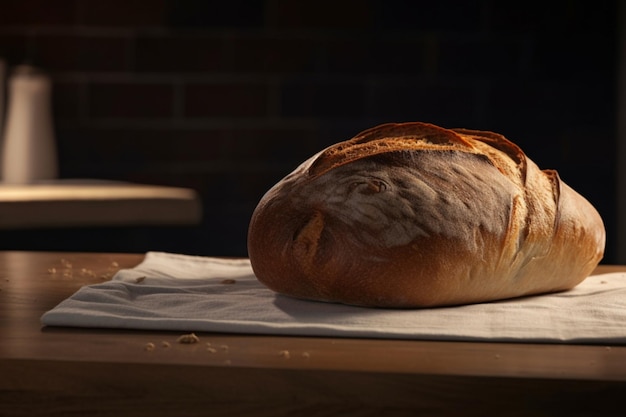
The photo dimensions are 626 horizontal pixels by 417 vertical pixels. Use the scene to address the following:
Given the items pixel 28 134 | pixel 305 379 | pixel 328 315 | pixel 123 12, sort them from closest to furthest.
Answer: pixel 305 379
pixel 328 315
pixel 28 134
pixel 123 12

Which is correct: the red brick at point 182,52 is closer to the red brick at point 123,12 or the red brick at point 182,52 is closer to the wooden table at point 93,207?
the red brick at point 123,12

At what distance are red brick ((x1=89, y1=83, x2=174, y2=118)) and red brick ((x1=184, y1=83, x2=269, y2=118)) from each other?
3.2 inches

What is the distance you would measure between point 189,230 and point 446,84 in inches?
34.0

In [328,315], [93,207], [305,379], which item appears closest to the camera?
[305,379]

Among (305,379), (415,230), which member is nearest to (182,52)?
(415,230)

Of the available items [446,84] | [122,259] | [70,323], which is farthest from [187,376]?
[446,84]

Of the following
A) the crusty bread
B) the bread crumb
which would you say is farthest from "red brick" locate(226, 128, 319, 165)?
the bread crumb

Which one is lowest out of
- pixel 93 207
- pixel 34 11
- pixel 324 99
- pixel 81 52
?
pixel 93 207

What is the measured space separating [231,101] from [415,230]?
6.68 feet

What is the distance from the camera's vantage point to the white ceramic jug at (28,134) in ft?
8.68

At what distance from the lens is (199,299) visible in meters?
0.97

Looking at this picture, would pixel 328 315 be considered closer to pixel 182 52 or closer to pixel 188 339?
pixel 188 339

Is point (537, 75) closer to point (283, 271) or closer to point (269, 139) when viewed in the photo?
point (269, 139)

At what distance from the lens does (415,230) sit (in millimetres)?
917
